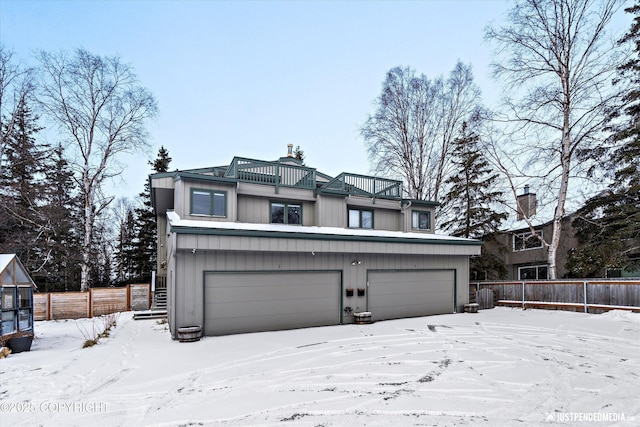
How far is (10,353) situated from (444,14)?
21.7 metres

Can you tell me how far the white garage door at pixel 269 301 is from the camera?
33.8ft

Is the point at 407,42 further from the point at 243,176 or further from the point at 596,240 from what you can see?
the point at 596,240

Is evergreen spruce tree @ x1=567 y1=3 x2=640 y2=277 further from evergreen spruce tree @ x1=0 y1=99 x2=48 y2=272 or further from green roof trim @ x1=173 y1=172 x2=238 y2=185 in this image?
evergreen spruce tree @ x1=0 y1=99 x2=48 y2=272

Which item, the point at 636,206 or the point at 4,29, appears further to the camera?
the point at 636,206

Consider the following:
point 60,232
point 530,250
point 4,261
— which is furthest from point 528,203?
point 60,232

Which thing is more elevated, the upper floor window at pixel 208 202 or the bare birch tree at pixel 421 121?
the bare birch tree at pixel 421 121

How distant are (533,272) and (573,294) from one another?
9.95 metres

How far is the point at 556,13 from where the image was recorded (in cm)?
1689

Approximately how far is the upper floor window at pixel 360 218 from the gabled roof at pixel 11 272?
39.8 ft

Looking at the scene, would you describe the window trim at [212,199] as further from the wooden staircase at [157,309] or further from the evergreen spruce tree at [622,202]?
the evergreen spruce tree at [622,202]

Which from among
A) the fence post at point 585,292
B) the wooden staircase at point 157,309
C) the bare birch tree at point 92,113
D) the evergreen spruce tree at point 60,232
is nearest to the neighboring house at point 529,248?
the fence post at point 585,292

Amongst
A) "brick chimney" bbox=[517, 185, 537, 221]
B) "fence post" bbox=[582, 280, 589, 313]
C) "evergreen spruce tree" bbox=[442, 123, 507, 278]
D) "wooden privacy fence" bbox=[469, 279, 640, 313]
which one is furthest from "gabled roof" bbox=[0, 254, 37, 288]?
"brick chimney" bbox=[517, 185, 537, 221]

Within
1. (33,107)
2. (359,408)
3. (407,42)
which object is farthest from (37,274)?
(407,42)

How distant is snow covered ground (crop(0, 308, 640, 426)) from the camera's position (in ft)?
14.7
